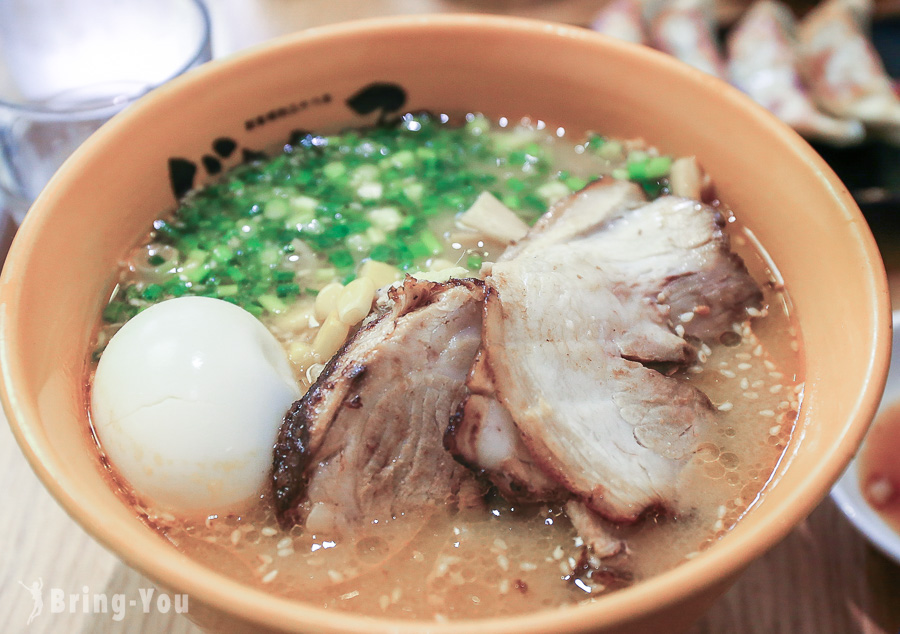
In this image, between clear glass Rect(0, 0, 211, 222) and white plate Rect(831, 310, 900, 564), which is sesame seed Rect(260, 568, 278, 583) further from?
clear glass Rect(0, 0, 211, 222)

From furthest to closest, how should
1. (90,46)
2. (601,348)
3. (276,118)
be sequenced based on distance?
(90,46) → (276,118) → (601,348)

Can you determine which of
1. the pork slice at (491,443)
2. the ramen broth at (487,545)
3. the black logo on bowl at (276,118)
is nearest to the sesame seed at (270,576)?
the ramen broth at (487,545)

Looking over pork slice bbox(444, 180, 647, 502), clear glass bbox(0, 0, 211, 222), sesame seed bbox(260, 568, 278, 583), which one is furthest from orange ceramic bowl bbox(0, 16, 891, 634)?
clear glass bbox(0, 0, 211, 222)

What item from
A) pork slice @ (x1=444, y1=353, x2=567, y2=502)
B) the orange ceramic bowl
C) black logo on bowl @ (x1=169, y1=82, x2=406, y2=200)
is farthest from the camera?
black logo on bowl @ (x1=169, y1=82, x2=406, y2=200)

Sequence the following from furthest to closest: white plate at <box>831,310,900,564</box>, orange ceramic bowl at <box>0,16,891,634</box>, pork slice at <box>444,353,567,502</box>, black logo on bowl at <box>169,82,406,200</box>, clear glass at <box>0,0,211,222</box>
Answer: clear glass at <box>0,0,211,222</box> → black logo on bowl at <box>169,82,406,200</box> → white plate at <box>831,310,900,564</box> → pork slice at <box>444,353,567,502</box> → orange ceramic bowl at <box>0,16,891,634</box>

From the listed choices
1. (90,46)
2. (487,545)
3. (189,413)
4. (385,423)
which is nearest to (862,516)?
(487,545)

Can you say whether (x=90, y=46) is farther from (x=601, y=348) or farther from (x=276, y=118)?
(x=601, y=348)
